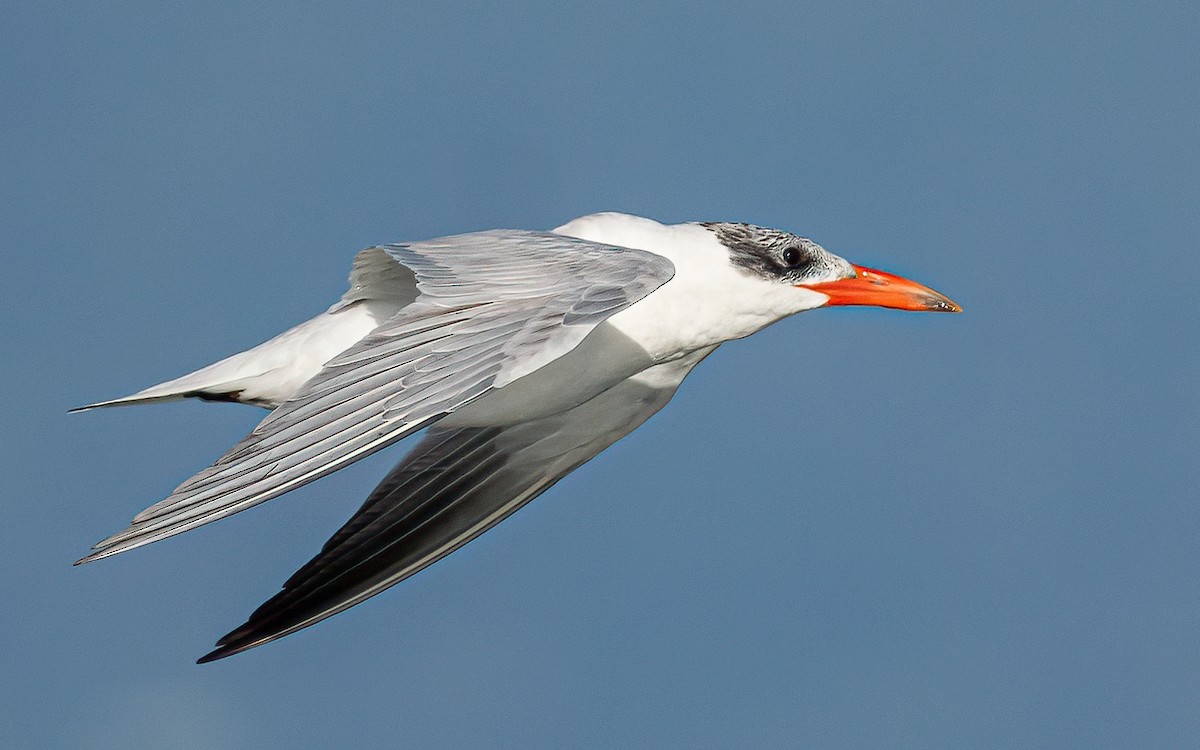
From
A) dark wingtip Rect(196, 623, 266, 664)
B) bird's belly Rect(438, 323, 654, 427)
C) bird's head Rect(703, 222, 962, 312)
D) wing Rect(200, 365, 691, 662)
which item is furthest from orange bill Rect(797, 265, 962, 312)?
dark wingtip Rect(196, 623, 266, 664)

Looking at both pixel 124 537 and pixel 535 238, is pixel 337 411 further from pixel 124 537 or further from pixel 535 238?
pixel 535 238

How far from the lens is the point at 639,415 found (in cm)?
1100

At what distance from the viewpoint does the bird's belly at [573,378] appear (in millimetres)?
9641

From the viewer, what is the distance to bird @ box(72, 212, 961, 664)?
23.9ft

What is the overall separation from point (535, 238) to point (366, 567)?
102 inches

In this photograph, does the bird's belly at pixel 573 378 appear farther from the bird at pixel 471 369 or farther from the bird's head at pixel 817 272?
the bird's head at pixel 817 272

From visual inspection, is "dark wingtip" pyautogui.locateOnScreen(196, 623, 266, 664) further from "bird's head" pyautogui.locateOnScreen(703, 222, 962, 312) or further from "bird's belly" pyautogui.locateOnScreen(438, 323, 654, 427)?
"bird's head" pyautogui.locateOnScreen(703, 222, 962, 312)

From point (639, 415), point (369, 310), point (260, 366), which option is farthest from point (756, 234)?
point (260, 366)

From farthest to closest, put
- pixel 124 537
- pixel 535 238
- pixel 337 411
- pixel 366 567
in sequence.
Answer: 1. pixel 366 567
2. pixel 535 238
3. pixel 337 411
4. pixel 124 537

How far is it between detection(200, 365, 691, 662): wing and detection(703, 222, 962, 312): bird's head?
103cm

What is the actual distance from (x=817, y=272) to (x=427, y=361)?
327cm

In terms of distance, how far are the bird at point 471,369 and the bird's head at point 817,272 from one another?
0.01 m

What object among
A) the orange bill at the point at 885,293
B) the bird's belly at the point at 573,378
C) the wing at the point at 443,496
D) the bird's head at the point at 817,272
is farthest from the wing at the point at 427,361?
the wing at the point at 443,496

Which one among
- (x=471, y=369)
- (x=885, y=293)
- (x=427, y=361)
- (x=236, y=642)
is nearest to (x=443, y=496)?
(x=236, y=642)
